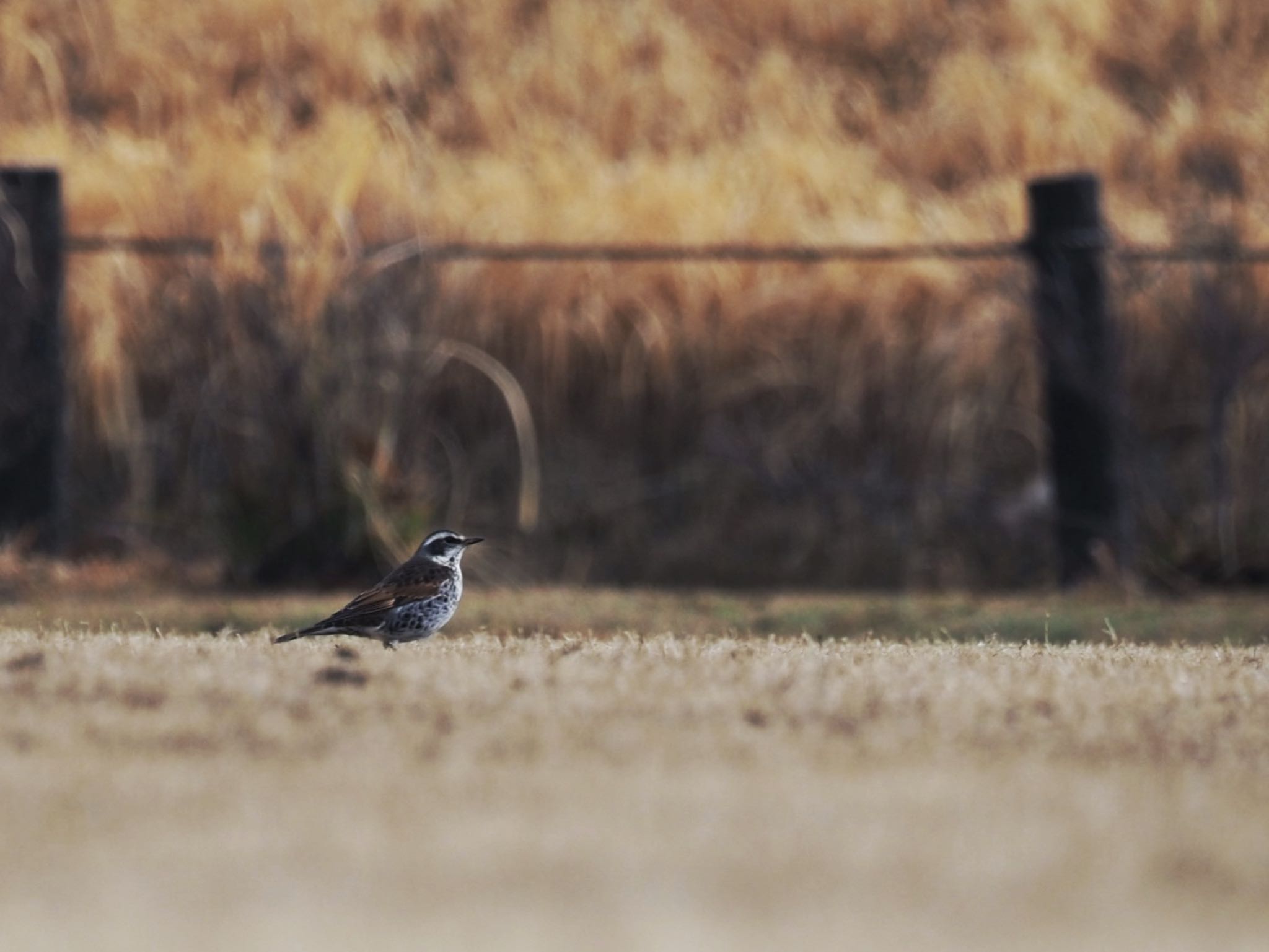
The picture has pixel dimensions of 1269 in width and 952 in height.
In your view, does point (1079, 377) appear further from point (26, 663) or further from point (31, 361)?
point (26, 663)

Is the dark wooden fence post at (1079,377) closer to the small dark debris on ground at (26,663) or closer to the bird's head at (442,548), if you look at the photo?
the bird's head at (442,548)

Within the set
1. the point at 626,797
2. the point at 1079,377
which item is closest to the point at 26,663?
the point at 626,797

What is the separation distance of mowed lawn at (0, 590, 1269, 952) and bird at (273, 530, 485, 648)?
0.08 m

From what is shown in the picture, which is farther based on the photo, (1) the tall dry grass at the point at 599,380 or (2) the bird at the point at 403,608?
(1) the tall dry grass at the point at 599,380

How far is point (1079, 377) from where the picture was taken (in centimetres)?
750

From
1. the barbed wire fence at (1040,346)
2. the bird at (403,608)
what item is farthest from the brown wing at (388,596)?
the barbed wire fence at (1040,346)

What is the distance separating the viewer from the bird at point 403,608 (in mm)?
4320

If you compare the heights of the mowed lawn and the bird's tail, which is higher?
the mowed lawn

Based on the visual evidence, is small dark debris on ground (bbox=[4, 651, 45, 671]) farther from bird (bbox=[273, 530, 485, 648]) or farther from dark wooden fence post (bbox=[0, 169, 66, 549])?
dark wooden fence post (bbox=[0, 169, 66, 549])

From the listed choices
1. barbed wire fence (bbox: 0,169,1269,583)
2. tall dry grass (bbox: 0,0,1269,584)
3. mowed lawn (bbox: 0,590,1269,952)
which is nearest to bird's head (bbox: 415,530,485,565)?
mowed lawn (bbox: 0,590,1269,952)

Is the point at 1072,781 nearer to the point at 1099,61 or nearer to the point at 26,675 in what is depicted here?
the point at 26,675

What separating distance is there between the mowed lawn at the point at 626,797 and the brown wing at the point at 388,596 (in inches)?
4.0

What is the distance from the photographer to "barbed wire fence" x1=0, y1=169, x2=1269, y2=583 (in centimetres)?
747

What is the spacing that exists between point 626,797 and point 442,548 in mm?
1841
